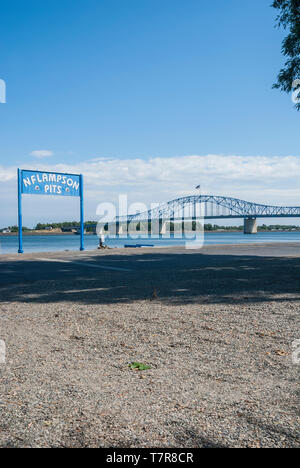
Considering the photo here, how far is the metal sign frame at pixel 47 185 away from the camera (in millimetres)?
21812

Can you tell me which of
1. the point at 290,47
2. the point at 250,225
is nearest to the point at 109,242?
the point at 250,225

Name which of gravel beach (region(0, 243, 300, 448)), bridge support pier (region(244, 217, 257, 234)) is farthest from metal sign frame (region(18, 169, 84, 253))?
bridge support pier (region(244, 217, 257, 234))

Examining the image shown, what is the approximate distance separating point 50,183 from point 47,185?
0.77ft

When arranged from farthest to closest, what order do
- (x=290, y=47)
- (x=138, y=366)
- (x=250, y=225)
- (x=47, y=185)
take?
(x=250, y=225), (x=47, y=185), (x=290, y=47), (x=138, y=366)

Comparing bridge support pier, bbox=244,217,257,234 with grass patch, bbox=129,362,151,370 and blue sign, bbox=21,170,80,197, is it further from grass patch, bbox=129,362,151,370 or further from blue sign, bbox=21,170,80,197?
grass patch, bbox=129,362,151,370

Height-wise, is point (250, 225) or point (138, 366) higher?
point (250, 225)

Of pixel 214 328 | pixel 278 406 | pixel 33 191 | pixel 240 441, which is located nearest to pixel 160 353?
pixel 214 328

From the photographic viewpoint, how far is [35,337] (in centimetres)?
516

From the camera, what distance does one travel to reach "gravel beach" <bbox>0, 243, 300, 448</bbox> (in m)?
2.72

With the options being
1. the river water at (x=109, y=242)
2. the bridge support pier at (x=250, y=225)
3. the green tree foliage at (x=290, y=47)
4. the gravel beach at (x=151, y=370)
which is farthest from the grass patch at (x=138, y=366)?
the bridge support pier at (x=250, y=225)

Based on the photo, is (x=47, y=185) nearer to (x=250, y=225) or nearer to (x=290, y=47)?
(x=290, y=47)

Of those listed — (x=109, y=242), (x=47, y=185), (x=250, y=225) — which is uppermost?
(x=47, y=185)

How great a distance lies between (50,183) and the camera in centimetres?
2294

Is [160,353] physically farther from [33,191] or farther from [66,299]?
[33,191]
